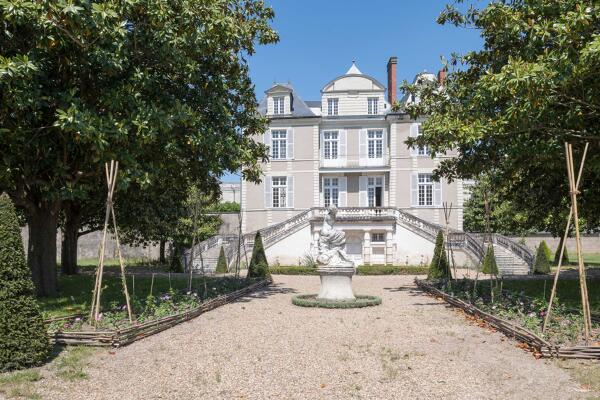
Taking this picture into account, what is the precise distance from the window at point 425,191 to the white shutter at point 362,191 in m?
3.18

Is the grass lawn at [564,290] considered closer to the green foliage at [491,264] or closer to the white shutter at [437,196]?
the green foliage at [491,264]

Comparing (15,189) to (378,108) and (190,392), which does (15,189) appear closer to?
(190,392)

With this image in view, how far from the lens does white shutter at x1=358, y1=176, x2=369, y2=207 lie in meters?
31.2

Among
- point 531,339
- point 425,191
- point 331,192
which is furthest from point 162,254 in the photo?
point 531,339

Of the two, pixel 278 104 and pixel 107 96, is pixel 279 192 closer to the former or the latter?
pixel 278 104

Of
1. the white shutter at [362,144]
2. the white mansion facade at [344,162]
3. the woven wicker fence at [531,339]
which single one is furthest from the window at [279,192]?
the woven wicker fence at [531,339]

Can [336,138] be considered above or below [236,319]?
above

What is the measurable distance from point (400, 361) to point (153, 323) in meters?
4.09

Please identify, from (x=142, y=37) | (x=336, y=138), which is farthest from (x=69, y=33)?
(x=336, y=138)

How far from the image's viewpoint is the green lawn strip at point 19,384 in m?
5.16

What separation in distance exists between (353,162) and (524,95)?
73.6 ft

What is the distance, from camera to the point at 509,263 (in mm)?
24672

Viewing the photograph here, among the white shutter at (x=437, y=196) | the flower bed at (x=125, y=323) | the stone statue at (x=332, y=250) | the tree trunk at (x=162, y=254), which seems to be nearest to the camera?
the flower bed at (x=125, y=323)

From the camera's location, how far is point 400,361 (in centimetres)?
657
